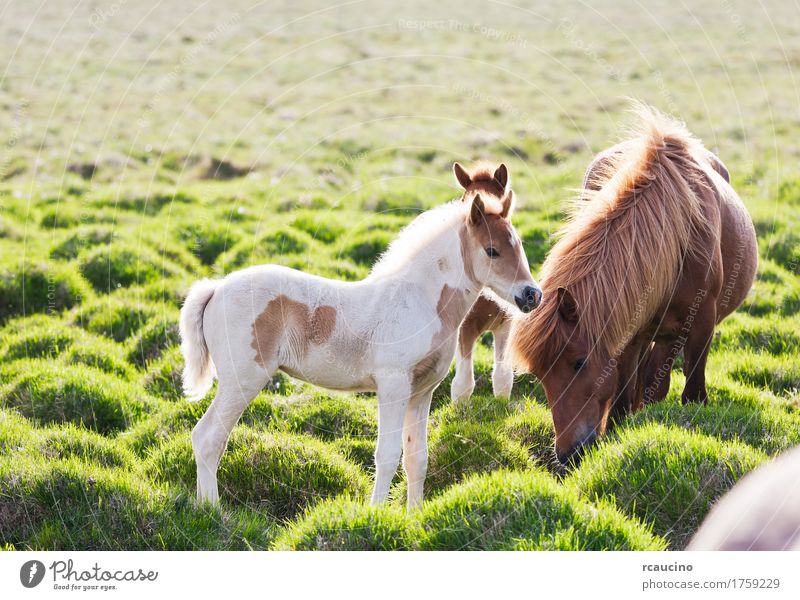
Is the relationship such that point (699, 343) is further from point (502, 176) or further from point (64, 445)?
point (64, 445)

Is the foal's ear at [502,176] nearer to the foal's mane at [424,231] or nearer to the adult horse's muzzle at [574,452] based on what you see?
the foal's mane at [424,231]

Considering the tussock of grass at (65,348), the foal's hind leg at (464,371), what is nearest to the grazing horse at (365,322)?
the foal's hind leg at (464,371)

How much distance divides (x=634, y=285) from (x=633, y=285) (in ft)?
0.05

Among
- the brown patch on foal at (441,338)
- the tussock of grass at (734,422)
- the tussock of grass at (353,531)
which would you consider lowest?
the tussock of grass at (734,422)

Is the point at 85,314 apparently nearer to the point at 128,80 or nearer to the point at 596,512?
the point at 596,512

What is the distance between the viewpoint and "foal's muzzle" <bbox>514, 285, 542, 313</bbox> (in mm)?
5086

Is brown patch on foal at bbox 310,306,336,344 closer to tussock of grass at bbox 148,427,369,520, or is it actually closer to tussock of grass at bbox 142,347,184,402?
tussock of grass at bbox 148,427,369,520

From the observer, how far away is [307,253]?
10594 mm

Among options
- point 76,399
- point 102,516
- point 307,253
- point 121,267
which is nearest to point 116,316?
point 121,267

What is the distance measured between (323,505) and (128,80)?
20.7 metres

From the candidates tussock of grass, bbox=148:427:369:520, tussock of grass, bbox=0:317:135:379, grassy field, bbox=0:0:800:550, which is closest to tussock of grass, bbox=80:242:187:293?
grassy field, bbox=0:0:800:550

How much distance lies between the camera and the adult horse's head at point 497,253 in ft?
16.9

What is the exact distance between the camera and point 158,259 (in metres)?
10.5

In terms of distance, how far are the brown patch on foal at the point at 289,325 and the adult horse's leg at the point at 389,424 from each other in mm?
536
